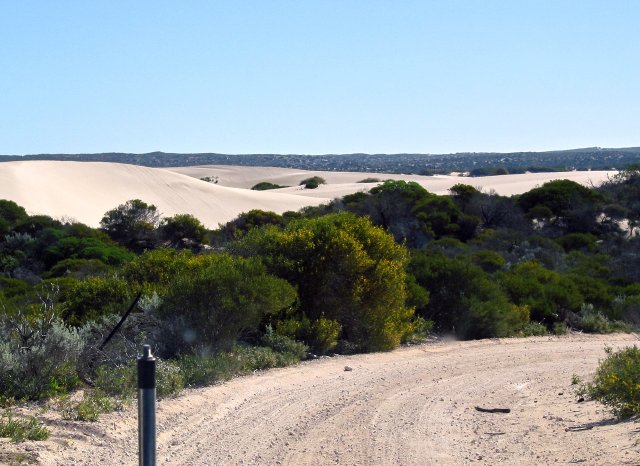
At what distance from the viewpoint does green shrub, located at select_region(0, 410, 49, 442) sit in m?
7.62

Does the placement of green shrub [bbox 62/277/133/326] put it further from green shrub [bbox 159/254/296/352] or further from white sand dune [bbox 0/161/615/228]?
white sand dune [bbox 0/161/615/228]

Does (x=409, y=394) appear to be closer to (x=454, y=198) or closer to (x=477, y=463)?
(x=477, y=463)

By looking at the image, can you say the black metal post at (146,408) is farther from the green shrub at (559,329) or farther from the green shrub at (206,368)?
the green shrub at (559,329)

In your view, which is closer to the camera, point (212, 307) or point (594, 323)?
point (212, 307)

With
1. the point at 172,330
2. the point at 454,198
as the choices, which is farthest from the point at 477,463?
the point at 454,198

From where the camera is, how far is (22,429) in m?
7.74

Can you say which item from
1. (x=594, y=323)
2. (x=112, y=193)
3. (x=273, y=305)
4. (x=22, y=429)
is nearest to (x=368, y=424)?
(x=22, y=429)

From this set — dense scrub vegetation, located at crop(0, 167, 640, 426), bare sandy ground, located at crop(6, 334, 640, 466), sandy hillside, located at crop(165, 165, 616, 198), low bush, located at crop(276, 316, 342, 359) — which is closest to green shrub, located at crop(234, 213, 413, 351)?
dense scrub vegetation, located at crop(0, 167, 640, 426)

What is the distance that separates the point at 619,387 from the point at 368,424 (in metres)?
2.60

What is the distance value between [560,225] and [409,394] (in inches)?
1304

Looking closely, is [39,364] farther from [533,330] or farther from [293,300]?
[533,330]

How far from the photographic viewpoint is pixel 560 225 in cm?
4266

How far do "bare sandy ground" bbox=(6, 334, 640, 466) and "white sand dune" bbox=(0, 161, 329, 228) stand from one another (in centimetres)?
4399

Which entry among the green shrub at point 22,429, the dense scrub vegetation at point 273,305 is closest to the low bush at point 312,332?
Answer: the dense scrub vegetation at point 273,305
